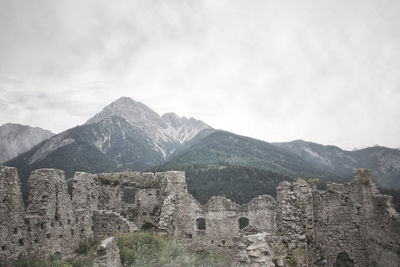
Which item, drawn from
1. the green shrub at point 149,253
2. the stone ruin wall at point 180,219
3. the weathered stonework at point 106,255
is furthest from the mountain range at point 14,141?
the weathered stonework at point 106,255

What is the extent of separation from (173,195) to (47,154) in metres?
177

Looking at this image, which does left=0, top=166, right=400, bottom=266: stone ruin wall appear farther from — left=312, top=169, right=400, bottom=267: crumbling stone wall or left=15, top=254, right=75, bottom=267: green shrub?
left=15, top=254, right=75, bottom=267: green shrub

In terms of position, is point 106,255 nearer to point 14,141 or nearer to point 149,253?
point 149,253

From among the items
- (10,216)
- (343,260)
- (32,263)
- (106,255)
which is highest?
(10,216)

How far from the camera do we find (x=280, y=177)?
412ft

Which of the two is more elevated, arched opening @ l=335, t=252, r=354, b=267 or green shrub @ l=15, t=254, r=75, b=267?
green shrub @ l=15, t=254, r=75, b=267

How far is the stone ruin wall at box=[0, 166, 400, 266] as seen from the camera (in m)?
11.2

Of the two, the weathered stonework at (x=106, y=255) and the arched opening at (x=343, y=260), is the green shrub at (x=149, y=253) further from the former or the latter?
the arched opening at (x=343, y=260)

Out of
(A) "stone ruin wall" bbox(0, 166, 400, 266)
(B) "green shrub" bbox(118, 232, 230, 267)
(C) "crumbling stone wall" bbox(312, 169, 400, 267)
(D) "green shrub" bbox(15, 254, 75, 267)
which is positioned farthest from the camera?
(C) "crumbling stone wall" bbox(312, 169, 400, 267)

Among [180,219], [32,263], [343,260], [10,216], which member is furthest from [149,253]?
[343,260]

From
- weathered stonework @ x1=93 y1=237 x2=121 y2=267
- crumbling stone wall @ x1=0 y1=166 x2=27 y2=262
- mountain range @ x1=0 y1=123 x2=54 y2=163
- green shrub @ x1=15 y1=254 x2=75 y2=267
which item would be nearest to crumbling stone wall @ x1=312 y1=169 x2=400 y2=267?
weathered stonework @ x1=93 y1=237 x2=121 y2=267

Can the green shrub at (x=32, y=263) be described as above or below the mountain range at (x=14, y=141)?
below

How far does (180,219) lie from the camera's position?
1950cm

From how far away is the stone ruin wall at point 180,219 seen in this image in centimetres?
1124
